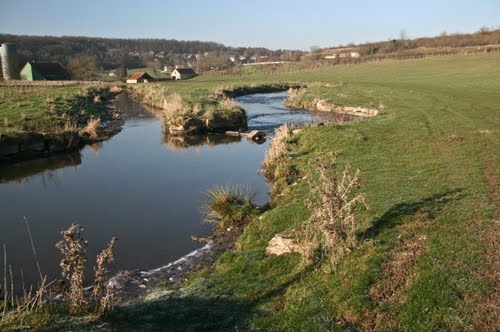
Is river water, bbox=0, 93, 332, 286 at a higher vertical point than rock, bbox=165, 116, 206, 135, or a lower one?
lower

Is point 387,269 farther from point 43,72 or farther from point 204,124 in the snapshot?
point 43,72

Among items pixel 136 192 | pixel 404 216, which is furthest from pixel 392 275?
pixel 136 192

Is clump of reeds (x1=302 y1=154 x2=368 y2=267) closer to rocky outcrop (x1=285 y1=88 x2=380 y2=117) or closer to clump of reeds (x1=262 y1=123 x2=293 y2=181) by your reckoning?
clump of reeds (x1=262 y1=123 x2=293 y2=181)

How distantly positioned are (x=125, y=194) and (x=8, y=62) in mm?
82059

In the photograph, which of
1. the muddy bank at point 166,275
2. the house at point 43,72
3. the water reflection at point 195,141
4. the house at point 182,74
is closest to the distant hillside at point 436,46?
the house at point 182,74

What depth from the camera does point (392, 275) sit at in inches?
A: 309

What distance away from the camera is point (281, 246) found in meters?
10.0

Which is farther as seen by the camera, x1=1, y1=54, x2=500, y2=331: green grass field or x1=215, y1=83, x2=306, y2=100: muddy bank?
x1=215, y1=83, x2=306, y2=100: muddy bank

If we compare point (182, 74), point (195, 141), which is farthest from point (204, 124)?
point (182, 74)

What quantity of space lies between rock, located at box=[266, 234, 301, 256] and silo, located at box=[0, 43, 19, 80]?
293ft

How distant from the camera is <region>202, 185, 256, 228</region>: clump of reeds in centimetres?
1408

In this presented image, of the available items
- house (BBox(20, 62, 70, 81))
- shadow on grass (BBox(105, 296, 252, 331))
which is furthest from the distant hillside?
shadow on grass (BBox(105, 296, 252, 331))

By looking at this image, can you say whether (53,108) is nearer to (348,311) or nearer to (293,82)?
(348,311)

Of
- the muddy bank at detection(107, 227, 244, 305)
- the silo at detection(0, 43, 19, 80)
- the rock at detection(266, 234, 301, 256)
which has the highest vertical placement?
the silo at detection(0, 43, 19, 80)
